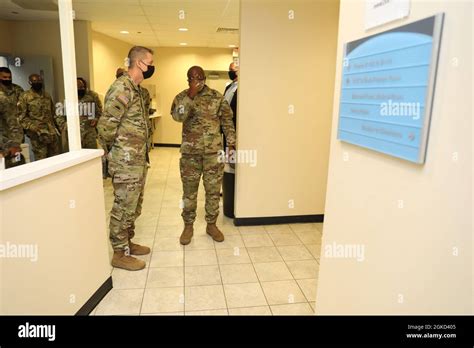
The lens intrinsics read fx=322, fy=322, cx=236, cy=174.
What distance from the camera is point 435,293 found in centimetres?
97

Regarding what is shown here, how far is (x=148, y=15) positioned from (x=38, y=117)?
2156mm

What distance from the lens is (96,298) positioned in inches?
83.8

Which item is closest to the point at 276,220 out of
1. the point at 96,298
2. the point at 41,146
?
the point at 96,298

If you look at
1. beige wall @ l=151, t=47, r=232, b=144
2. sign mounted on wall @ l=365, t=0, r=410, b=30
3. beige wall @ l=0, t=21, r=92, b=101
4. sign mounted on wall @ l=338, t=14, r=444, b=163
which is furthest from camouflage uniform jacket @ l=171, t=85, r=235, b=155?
beige wall @ l=151, t=47, r=232, b=144

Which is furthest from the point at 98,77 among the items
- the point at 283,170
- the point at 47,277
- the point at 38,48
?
the point at 47,277

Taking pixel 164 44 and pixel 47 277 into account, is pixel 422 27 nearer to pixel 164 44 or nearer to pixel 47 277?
pixel 47 277

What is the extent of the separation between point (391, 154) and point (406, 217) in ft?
0.72

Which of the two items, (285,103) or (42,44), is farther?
(42,44)

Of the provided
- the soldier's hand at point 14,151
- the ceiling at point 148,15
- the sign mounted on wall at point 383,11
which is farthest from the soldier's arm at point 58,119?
the sign mounted on wall at point 383,11

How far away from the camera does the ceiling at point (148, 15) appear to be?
13.8 feet

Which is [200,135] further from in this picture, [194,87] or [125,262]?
[125,262]

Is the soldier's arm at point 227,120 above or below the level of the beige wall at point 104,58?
below

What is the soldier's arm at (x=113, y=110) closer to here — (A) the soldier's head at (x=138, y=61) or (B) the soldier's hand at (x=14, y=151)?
(A) the soldier's head at (x=138, y=61)

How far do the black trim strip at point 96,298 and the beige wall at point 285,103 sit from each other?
1601 mm
